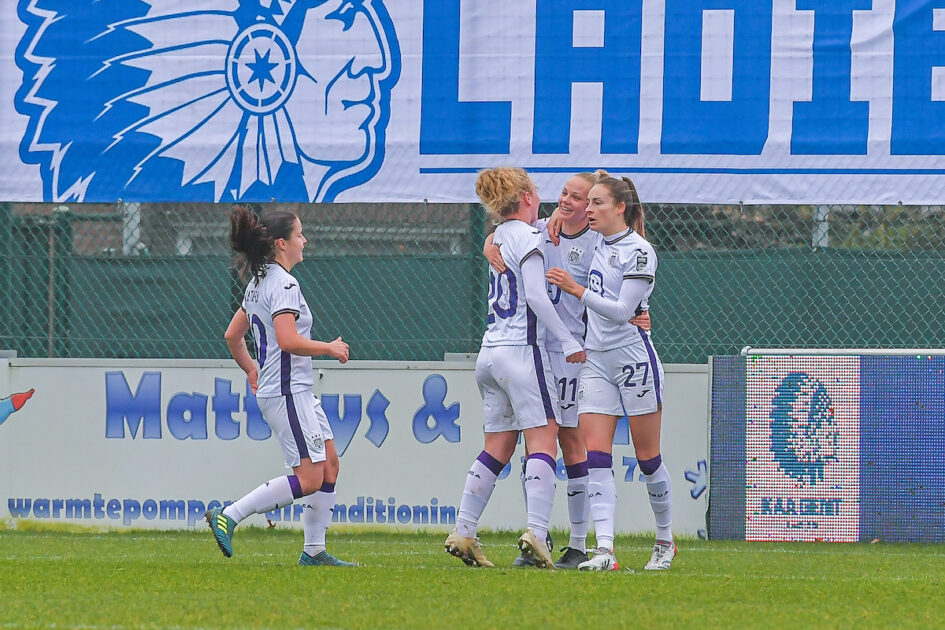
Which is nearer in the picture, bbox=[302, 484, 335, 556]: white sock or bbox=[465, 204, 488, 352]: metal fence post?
bbox=[302, 484, 335, 556]: white sock

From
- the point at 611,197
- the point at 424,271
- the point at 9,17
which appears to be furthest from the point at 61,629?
the point at 9,17

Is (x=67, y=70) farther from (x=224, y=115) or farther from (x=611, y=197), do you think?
(x=611, y=197)

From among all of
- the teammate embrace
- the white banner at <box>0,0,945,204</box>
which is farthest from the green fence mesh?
the teammate embrace

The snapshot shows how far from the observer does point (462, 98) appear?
913cm

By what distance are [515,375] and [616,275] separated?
653 millimetres

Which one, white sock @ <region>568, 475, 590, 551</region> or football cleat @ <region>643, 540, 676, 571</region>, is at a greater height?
white sock @ <region>568, 475, 590, 551</region>

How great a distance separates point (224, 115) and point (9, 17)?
1.74 m

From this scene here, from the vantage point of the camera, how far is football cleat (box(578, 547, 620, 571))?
240 inches

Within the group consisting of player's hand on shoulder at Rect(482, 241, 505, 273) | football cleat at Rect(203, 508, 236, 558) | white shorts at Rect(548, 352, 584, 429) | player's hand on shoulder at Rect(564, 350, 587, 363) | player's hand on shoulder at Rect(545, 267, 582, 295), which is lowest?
football cleat at Rect(203, 508, 236, 558)

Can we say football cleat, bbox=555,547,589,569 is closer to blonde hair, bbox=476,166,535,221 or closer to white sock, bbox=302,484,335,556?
white sock, bbox=302,484,335,556

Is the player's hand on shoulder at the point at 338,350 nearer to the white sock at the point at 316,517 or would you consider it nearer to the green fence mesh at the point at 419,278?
the white sock at the point at 316,517

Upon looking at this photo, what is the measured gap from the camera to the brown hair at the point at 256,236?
20.4 ft

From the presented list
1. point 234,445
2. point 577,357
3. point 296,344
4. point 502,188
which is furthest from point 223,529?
point 234,445

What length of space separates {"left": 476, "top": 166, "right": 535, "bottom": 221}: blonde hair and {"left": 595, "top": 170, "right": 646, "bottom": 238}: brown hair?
37 centimetres
